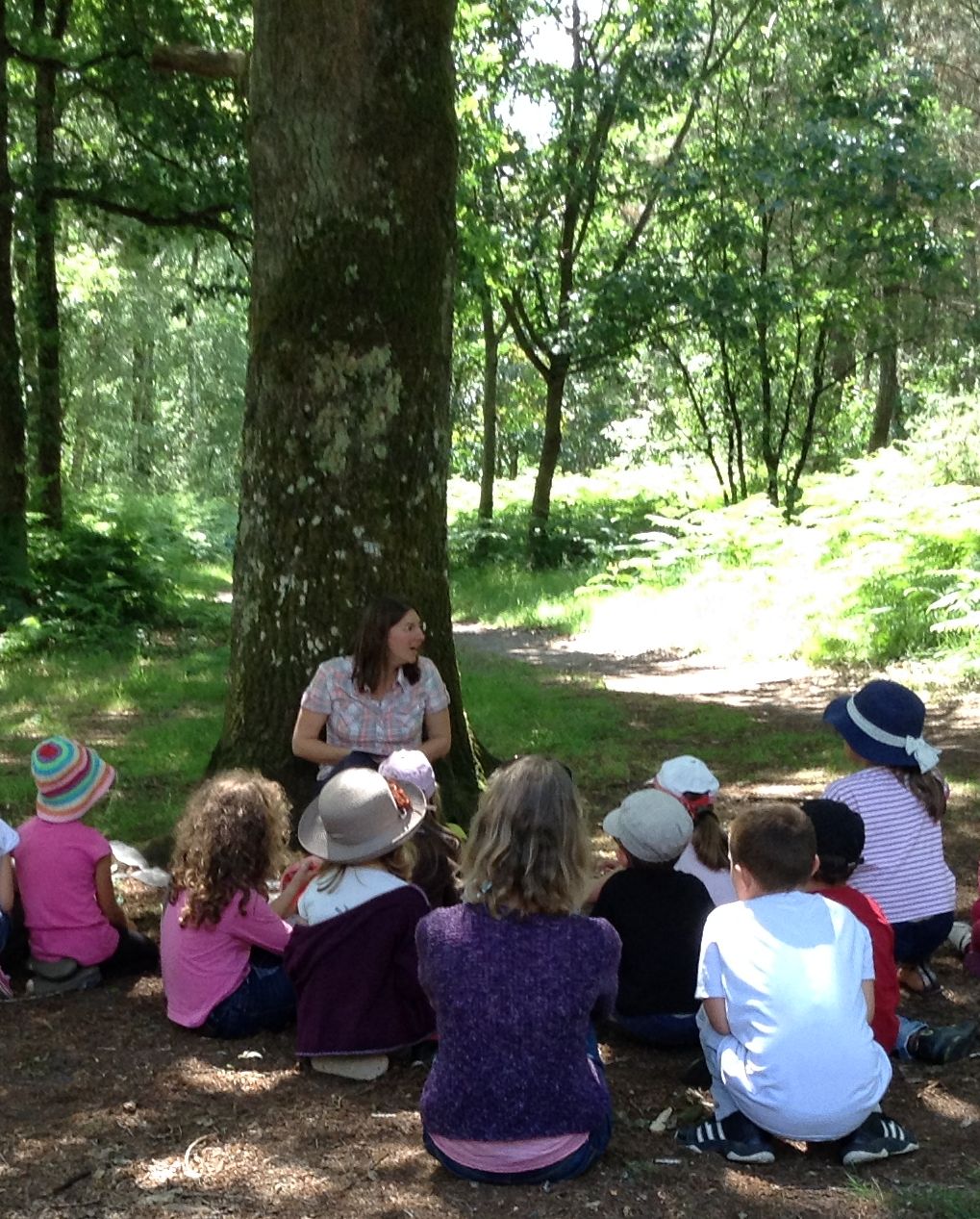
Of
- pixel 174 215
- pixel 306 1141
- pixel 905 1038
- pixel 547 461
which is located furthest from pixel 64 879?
pixel 547 461

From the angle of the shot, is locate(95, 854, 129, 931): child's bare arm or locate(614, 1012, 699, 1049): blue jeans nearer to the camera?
locate(614, 1012, 699, 1049): blue jeans

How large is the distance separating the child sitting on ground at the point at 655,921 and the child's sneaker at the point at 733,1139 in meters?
0.70

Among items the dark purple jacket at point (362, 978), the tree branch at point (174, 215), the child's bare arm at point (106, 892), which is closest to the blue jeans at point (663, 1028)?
the dark purple jacket at point (362, 978)

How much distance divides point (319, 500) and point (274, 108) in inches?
71.5

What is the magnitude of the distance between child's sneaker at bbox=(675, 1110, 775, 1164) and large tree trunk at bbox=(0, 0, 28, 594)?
13275 mm

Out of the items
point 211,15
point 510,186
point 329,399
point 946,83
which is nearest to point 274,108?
point 329,399

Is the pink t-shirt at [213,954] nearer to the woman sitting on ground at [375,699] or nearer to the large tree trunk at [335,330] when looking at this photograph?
the woman sitting on ground at [375,699]

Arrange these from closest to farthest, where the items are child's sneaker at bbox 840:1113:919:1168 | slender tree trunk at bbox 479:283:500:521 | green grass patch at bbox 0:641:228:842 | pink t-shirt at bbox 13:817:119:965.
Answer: child's sneaker at bbox 840:1113:919:1168 < pink t-shirt at bbox 13:817:119:965 < green grass patch at bbox 0:641:228:842 < slender tree trunk at bbox 479:283:500:521

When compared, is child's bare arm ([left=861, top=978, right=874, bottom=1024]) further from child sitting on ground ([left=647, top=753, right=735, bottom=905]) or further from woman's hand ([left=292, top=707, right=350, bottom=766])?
woman's hand ([left=292, top=707, right=350, bottom=766])

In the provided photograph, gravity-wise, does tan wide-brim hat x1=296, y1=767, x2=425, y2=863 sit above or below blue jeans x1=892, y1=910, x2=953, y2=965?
above

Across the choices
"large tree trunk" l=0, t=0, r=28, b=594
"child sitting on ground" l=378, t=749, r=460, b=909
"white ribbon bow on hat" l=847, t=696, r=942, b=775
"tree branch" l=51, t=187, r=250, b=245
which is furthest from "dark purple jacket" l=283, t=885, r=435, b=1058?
"large tree trunk" l=0, t=0, r=28, b=594

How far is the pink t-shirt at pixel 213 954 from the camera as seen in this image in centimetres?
454

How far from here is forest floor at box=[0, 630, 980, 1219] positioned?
3.21 meters

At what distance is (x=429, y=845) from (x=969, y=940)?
230cm
